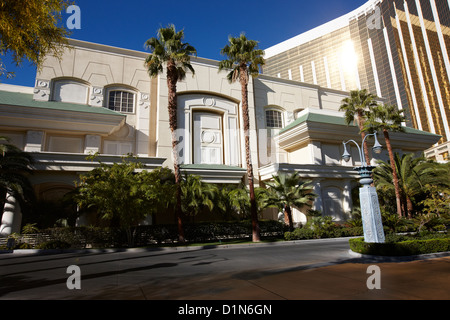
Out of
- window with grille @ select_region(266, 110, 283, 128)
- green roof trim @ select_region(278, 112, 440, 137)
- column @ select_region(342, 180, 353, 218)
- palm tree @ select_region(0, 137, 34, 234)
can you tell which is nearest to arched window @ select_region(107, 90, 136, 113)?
palm tree @ select_region(0, 137, 34, 234)

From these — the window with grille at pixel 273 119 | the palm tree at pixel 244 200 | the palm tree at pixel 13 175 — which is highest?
the window with grille at pixel 273 119

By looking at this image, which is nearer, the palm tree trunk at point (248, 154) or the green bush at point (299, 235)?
the palm tree trunk at point (248, 154)

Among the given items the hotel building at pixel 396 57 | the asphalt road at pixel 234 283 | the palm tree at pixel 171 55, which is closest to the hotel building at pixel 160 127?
the palm tree at pixel 171 55

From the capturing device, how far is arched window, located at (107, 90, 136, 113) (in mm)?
25328

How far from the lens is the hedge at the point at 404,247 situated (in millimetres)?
9484

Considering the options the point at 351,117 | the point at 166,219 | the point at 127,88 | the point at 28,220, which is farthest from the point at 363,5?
the point at 28,220

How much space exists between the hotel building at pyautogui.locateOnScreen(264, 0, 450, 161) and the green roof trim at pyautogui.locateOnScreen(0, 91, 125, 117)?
71673 millimetres

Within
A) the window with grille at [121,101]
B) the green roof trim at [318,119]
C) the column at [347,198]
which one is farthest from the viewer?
the green roof trim at [318,119]

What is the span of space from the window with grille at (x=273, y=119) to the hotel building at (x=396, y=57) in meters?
52.7

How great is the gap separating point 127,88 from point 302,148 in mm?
18929

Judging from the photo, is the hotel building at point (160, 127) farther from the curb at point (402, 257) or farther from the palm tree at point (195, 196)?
the curb at point (402, 257)

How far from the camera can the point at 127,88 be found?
26094 mm

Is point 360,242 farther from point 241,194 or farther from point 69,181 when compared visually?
point 69,181
